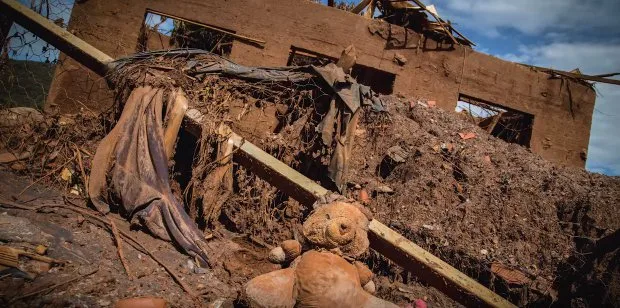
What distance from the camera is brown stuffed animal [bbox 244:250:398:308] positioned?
195 centimetres

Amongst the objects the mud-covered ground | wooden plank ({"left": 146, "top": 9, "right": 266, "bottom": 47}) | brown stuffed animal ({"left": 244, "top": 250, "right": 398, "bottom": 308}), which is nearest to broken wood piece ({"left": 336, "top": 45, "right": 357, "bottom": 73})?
the mud-covered ground

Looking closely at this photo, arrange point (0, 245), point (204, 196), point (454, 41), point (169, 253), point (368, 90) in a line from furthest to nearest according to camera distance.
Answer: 1. point (454, 41)
2. point (368, 90)
3. point (204, 196)
4. point (169, 253)
5. point (0, 245)

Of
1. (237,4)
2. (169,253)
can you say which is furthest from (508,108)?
(169,253)

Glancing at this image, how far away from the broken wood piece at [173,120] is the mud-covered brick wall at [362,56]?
8.47 feet

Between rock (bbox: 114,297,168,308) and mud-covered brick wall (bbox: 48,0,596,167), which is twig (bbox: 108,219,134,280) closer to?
rock (bbox: 114,297,168,308)

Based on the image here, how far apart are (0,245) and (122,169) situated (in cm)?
116

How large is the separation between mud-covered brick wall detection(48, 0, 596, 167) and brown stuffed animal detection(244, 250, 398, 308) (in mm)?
4522

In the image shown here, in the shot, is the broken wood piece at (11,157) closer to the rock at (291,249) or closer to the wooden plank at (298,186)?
the wooden plank at (298,186)

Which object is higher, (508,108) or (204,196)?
(508,108)

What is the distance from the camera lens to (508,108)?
21.7 ft

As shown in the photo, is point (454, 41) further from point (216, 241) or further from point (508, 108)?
point (216, 241)

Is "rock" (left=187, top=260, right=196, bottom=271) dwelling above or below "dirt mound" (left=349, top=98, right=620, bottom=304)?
below

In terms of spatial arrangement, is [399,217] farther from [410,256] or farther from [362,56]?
[362,56]

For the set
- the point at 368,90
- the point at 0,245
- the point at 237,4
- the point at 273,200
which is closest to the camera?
the point at 0,245
